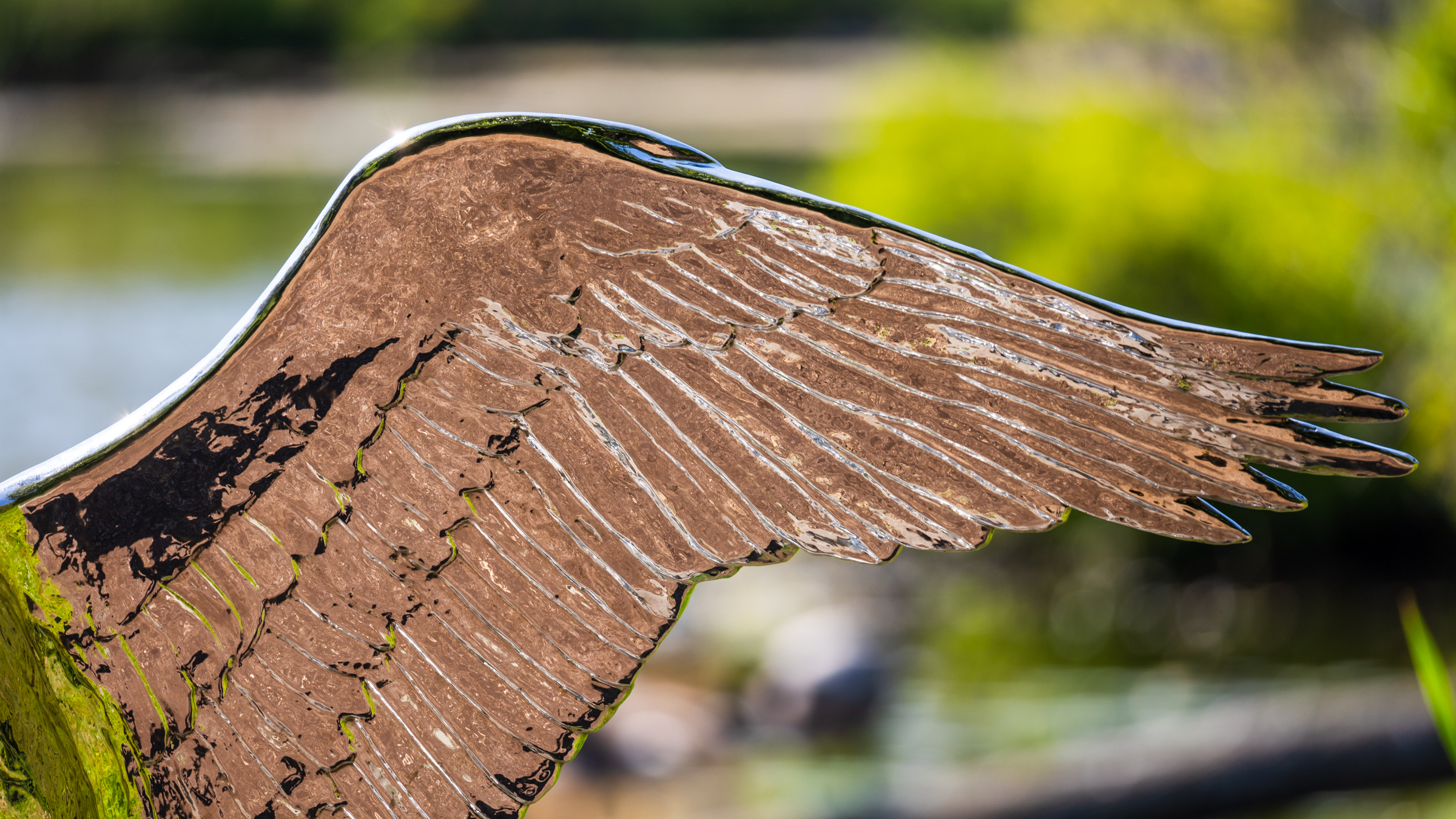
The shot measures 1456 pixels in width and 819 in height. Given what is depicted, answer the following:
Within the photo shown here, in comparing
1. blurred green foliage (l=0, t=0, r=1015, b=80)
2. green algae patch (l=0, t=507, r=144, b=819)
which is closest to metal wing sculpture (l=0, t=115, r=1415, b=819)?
green algae patch (l=0, t=507, r=144, b=819)

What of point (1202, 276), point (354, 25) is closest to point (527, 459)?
point (1202, 276)

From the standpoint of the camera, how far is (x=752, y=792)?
3.56m

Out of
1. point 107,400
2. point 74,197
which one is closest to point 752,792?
point 107,400

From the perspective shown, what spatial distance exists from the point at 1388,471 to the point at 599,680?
1.48 feet

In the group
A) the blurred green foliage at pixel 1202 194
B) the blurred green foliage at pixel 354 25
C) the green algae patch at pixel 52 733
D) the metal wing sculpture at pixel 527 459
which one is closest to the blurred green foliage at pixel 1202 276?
the blurred green foliage at pixel 1202 194

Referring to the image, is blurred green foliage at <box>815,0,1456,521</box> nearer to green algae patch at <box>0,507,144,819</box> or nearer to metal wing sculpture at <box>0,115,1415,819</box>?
metal wing sculpture at <box>0,115,1415,819</box>

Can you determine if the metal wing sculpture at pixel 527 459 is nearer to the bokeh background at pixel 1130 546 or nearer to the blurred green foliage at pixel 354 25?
the bokeh background at pixel 1130 546

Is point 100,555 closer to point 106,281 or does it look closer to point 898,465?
point 898,465

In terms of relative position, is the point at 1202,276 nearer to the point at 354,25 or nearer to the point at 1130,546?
the point at 1130,546

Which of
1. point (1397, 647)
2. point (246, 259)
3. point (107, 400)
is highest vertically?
point (1397, 647)

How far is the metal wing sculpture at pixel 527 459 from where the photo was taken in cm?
65

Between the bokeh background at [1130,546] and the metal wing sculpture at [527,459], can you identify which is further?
the bokeh background at [1130,546]

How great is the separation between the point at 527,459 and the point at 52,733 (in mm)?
371

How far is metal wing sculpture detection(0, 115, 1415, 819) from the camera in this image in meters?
0.65
